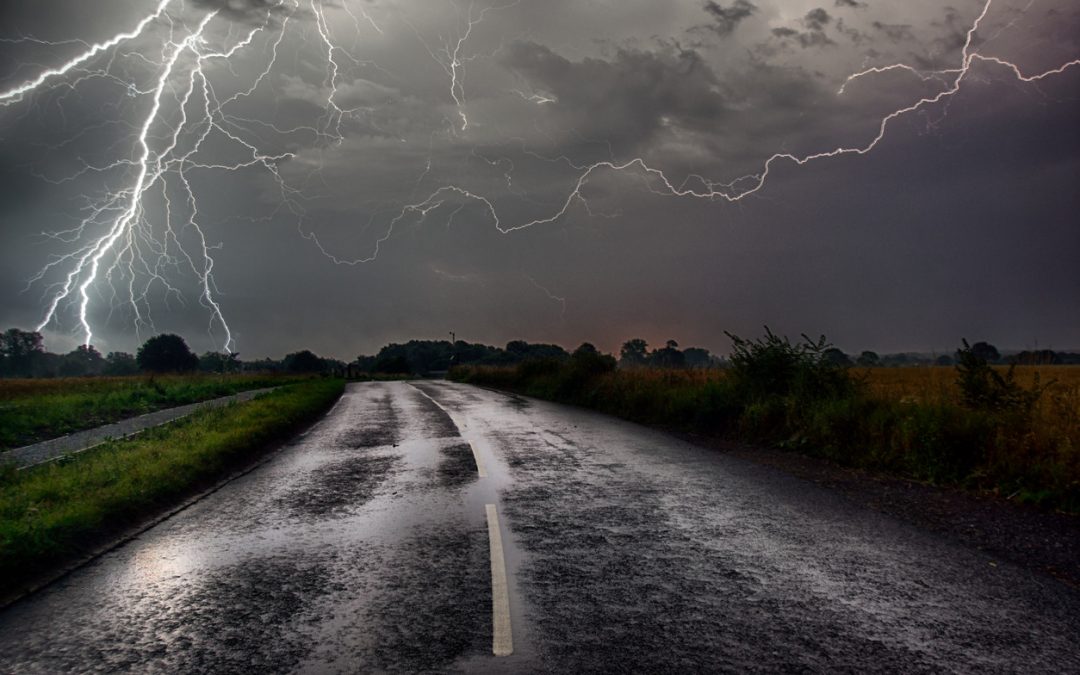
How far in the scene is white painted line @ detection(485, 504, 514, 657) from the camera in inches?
151

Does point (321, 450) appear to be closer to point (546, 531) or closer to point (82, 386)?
point (546, 531)

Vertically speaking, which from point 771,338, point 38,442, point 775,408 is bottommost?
point 38,442

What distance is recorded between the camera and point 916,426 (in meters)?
10.3

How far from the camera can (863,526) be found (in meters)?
6.77

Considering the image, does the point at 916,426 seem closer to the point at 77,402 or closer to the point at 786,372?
the point at 786,372

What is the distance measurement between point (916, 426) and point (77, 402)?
24204mm

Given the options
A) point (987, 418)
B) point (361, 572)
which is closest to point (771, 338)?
point (987, 418)

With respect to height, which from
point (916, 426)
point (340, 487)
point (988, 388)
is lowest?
point (340, 487)

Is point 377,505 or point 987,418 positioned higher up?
point 987,418

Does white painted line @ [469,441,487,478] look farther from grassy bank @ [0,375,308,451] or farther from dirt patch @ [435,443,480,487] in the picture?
grassy bank @ [0,375,308,451]

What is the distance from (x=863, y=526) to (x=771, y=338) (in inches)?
399

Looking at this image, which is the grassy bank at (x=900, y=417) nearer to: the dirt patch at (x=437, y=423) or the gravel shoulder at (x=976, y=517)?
the gravel shoulder at (x=976, y=517)

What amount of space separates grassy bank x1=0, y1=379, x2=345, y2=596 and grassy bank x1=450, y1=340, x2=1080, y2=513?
9.96m

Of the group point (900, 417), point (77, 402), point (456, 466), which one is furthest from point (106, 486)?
point (77, 402)
